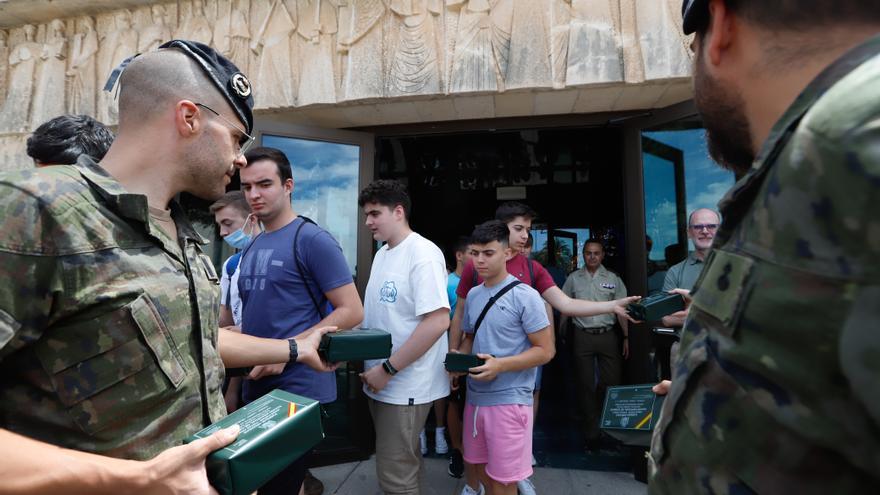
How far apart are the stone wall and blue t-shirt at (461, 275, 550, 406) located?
1860 mm

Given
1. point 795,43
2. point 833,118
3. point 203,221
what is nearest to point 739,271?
point 833,118

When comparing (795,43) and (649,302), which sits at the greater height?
(795,43)

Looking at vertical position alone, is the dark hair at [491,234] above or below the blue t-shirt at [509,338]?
above

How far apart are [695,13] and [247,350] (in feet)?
5.84

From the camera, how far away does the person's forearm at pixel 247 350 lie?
5.28ft

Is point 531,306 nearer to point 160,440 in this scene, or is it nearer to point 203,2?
point 160,440

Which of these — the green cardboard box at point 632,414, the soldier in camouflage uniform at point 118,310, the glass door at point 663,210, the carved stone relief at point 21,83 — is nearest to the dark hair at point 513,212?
the glass door at point 663,210

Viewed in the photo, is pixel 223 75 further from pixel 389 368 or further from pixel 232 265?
pixel 232 265

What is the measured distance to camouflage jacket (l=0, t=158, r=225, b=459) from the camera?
0.82 meters

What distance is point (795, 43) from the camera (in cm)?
60

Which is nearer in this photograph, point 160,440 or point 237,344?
point 160,440

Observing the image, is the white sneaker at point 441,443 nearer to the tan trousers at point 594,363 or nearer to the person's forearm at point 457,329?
the person's forearm at point 457,329

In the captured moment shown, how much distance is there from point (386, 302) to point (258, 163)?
1.11 m

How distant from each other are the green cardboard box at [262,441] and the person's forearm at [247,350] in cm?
57
